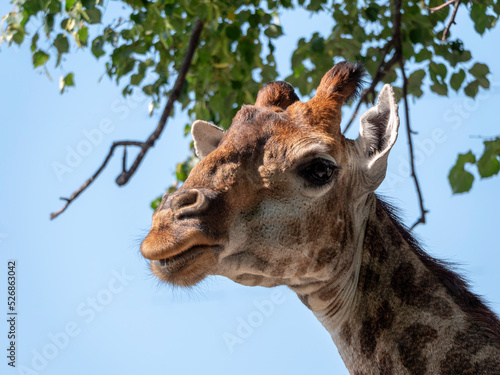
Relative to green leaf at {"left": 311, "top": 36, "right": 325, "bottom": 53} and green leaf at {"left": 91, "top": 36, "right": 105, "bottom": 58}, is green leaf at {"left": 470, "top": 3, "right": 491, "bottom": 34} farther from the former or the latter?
green leaf at {"left": 91, "top": 36, "right": 105, "bottom": 58}

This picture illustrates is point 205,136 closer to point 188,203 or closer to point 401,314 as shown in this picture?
point 188,203

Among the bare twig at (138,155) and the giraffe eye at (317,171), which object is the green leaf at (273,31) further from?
the giraffe eye at (317,171)

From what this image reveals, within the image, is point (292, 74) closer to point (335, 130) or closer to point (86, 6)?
point (86, 6)

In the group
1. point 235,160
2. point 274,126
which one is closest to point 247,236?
point 235,160

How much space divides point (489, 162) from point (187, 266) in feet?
11.1

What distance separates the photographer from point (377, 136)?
111 inches

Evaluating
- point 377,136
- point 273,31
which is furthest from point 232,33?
point 377,136

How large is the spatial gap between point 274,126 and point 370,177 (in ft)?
1.47

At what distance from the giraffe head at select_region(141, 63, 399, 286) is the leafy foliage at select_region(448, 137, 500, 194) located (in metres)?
2.30

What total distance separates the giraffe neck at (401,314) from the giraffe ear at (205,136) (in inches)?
32.9

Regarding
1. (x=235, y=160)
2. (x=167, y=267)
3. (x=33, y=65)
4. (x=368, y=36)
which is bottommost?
(x=167, y=267)

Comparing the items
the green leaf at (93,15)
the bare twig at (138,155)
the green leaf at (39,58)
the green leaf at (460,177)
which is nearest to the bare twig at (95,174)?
the bare twig at (138,155)

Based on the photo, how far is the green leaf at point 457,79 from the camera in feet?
17.3

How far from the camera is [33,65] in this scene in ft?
18.8
